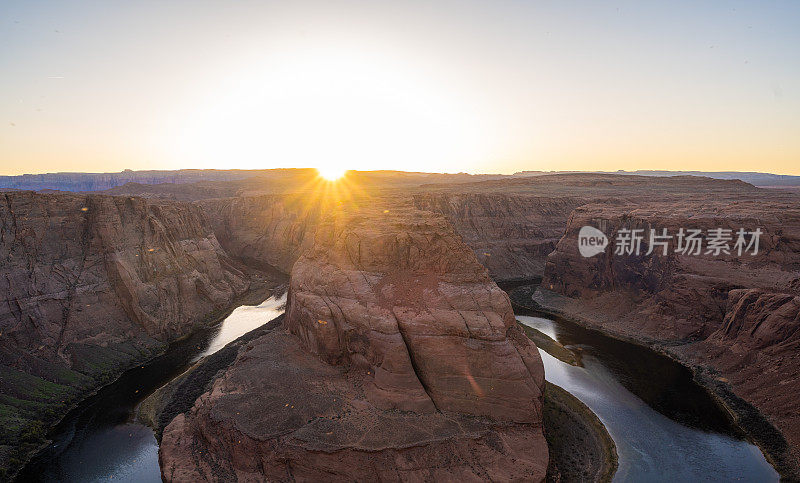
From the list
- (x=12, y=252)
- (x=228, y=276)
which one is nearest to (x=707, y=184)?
(x=228, y=276)

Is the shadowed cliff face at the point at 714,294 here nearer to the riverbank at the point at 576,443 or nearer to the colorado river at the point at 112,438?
the riverbank at the point at 576,443

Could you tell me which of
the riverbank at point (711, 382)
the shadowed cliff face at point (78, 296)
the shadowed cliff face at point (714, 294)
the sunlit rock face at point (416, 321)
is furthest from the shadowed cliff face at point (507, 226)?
the shadowed cliff face at point (78, 296)

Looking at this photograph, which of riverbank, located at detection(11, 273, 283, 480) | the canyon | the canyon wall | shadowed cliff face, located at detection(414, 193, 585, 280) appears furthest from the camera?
the canyon wall

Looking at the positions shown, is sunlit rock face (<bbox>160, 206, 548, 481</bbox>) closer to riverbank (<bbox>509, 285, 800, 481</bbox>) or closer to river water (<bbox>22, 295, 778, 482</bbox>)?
river water (<bbox>22, 295, 778, 482</bbox>)

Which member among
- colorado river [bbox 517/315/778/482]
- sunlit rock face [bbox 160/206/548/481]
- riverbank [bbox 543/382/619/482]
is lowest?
colorado river [bbox 517/315/778/482]

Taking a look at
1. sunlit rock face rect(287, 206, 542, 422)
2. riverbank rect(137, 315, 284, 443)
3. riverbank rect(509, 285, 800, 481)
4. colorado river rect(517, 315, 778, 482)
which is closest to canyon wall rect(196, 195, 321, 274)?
riverbank rect(137, 315, 284, 443)

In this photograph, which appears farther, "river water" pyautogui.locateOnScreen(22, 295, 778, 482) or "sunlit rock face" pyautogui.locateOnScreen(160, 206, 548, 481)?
"river water" pyautogui.locateOnScreen(22, 295, 778, 482)

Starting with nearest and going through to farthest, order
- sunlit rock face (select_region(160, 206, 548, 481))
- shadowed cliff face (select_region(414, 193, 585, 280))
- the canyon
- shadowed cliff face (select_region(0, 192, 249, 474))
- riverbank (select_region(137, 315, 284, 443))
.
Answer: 1. sunlit rock face (select_region(160, 206, 548, 481))
2. the canyon
3. riverbank (select_region(137, 315, 284, 443))
4. shadowed cliff face (select_region(0, 192, 249, 474))
5. shadowed cliff face (select_region(414, 193, 585, 280))
